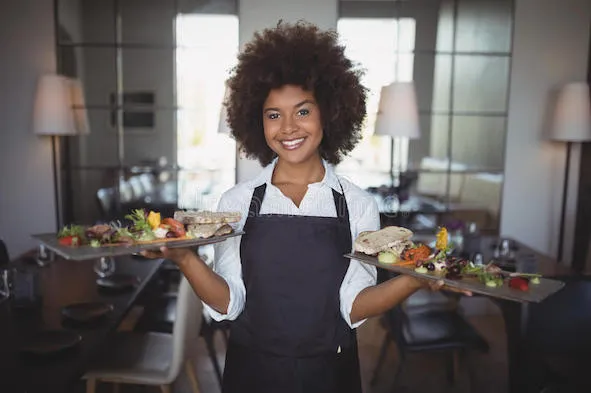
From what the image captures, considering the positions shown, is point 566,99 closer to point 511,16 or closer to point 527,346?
point 511,16

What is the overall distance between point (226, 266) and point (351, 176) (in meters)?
2.68

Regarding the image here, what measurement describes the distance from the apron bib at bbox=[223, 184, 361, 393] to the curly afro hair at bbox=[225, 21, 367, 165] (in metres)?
0.28

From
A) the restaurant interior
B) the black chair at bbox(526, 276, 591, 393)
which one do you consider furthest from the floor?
the black chair at bbox(526, 276, 591, 393)

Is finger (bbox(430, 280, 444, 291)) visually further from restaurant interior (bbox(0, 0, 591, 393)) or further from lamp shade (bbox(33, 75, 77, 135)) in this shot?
lamp shade (bbox(33, 75, 77, 135))

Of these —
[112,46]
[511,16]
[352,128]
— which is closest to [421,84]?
[511,16]

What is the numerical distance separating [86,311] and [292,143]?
45.9 inches

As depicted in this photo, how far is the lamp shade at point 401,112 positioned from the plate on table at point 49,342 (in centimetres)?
237

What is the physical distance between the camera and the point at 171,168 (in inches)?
155

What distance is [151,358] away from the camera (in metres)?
2.35

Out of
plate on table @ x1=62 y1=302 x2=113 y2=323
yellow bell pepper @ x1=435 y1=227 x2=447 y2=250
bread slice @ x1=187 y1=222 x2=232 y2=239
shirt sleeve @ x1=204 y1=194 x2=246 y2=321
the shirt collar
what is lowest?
plate on table @ x1=62 y1=302 x2=113 y2=323

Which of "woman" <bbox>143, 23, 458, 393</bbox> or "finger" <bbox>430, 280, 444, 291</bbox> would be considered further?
"woman" <bbox>143, 23, 458, 393</bbox>

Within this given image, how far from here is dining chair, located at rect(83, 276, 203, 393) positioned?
2.23 meters

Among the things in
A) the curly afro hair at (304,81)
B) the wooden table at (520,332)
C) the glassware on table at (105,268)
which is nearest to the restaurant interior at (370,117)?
the wooden table at (520,332)

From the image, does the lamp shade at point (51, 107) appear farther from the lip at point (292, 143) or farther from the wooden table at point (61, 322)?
the lip at point (292, 143)
